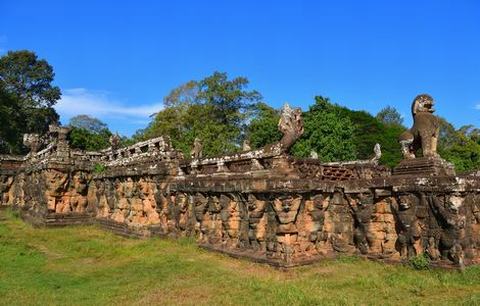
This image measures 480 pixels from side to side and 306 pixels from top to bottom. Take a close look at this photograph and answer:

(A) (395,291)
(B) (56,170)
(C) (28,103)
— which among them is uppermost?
(C) (28,103)

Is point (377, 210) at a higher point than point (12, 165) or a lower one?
lower

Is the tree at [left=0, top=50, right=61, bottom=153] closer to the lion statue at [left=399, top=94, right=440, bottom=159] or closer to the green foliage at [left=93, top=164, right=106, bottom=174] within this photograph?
the green foliage at [left=93, top=164, right=106, bottom=174]

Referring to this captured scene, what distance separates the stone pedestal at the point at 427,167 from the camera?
29.2ft

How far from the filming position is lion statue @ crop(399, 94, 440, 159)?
9430 millimetres

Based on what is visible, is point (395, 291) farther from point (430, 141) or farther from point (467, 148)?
point (467, 148)

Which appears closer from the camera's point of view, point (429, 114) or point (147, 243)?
point (429, 114)

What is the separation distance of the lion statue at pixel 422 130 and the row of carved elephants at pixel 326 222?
1.14 m

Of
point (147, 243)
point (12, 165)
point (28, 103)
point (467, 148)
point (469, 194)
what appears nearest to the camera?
point (469, 194)

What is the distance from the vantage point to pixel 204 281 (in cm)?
834

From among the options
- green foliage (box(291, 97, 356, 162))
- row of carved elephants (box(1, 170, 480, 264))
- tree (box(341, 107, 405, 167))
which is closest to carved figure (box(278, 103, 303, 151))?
row of carved elephants (box(1, 170, 480, 264))

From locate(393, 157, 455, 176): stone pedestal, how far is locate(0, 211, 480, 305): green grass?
6.12 feet

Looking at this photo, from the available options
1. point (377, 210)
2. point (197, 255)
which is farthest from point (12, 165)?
point (377, 210)

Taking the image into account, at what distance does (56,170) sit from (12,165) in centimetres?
998

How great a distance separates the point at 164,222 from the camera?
44.7 ft
